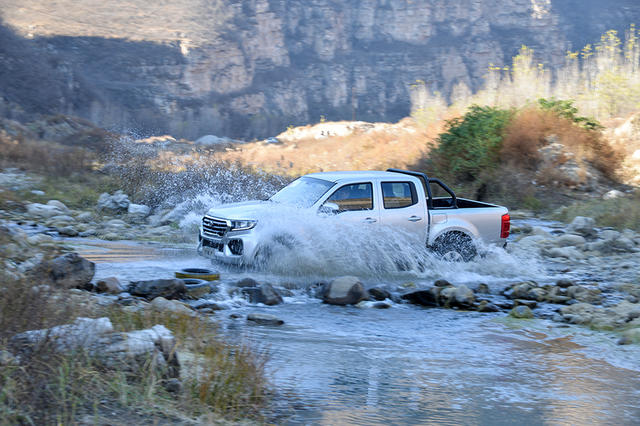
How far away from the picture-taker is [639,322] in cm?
802

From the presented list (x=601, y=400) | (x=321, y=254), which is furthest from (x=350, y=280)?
(x=601, y=400)

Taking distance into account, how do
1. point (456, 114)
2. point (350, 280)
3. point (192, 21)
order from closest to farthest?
point (350, 280) → point (456, 114) → point (192, 21)

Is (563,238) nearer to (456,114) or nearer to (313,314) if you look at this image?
(313,314)

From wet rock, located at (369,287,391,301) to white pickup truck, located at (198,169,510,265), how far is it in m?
1.00

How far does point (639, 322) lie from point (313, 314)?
3.89 meters

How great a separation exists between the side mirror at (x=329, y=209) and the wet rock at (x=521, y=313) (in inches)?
112

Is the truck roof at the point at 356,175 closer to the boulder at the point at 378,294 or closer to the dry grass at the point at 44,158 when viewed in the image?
the boulder at the point at 378,294

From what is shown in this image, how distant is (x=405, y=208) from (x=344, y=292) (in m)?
2.01

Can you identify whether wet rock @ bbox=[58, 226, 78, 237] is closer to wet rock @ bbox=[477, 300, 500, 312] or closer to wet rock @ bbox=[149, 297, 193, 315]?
wet rock @ bbox=[149, 297, 193, 315]

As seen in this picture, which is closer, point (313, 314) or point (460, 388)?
point (460, 388)

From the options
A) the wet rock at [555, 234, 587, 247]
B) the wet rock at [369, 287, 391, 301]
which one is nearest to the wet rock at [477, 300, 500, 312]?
the wet rock at [369, 287, 391, 301]

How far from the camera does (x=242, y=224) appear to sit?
9.68 meters

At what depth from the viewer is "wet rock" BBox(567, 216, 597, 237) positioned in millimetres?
15213

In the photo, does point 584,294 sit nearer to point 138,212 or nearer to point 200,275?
point 200,275
